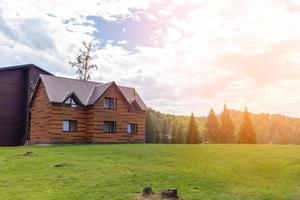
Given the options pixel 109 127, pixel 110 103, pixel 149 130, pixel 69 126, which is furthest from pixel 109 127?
pixel 149 130

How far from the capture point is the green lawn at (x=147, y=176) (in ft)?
40.8

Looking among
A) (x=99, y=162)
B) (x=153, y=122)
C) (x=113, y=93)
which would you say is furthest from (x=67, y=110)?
(x=153, y=122)

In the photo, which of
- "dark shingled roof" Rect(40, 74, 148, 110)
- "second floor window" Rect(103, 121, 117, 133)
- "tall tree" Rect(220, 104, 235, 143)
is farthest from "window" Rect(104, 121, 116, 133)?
"tall tree" Rect(220, 104, 235, 143)

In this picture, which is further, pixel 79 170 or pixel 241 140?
pixel 241 140

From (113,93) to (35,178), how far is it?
24079 mm

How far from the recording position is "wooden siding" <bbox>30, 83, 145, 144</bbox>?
34.5 metres

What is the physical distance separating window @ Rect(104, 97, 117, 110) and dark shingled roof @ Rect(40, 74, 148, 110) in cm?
118

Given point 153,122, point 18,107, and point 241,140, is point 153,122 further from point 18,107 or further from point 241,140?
point 18,107

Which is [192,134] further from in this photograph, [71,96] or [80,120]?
[71,96]

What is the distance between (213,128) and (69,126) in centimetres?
5085

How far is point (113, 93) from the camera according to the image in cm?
3866

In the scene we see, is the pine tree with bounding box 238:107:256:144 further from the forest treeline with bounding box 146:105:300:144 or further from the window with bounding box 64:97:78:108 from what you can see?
the window with bounding box 64:97:78:108

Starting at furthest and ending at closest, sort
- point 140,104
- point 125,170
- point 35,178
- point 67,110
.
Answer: point 140,104, point 67,110, point 125,170, point 35,178

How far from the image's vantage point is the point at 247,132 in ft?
240
